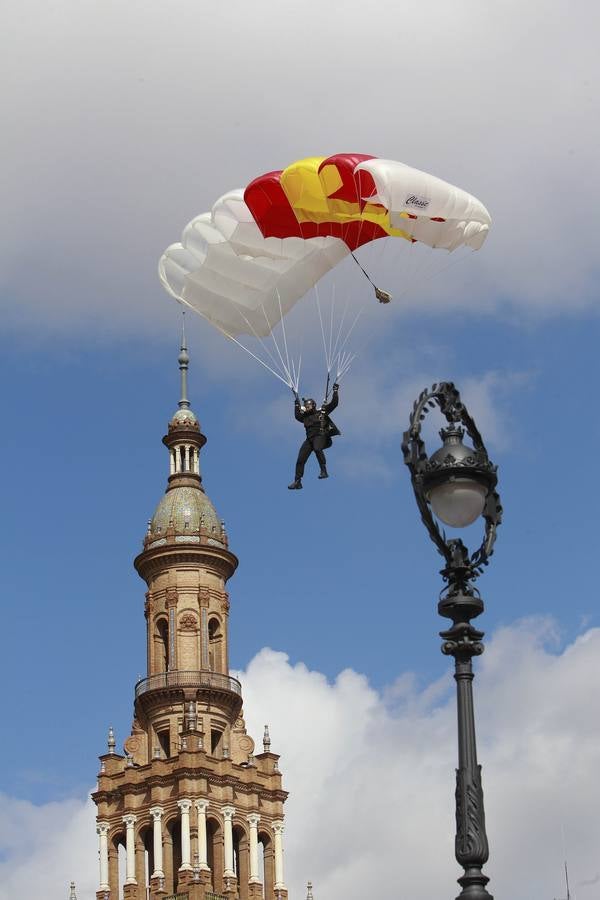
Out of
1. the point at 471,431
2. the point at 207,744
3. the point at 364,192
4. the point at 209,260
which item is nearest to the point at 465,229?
the point at 364,192

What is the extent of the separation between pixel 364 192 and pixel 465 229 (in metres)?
2.39

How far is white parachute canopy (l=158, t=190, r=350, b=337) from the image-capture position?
147ft

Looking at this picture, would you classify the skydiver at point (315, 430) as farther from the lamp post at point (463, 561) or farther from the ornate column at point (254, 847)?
the ornate column at point (254, 847)

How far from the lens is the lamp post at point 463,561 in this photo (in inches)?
633

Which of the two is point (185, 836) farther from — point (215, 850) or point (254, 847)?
point (254, 847)

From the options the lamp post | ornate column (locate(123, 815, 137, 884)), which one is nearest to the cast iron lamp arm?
the lamp post

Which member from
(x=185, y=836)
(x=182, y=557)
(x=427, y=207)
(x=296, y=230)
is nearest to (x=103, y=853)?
(x=185, y=836)

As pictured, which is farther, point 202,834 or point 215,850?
point 215,850

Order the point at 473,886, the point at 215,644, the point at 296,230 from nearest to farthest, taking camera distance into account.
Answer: the point at 473,886, the point at 296,230, the point at 215,644

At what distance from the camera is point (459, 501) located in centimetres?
1644

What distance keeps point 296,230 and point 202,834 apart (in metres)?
36.1

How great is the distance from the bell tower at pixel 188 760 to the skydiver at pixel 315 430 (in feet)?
115

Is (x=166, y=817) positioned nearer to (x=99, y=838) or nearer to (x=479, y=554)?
(x=99, y=838)

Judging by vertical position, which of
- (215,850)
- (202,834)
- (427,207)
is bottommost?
(215,850)
